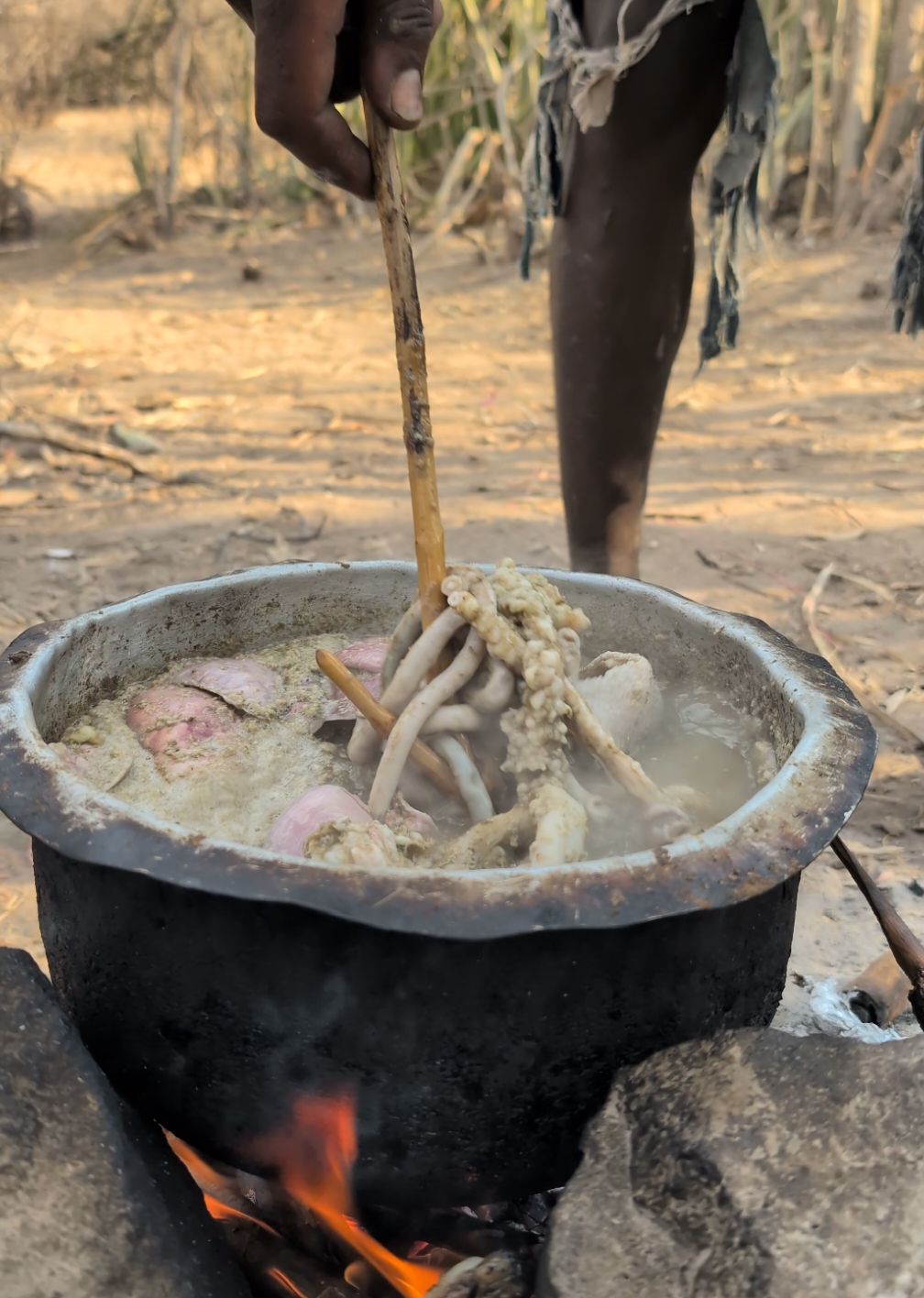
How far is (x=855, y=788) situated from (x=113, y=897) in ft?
2.47

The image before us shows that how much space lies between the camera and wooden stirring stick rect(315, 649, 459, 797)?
1.43m

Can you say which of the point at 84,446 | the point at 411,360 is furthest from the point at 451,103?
the point at 411,360

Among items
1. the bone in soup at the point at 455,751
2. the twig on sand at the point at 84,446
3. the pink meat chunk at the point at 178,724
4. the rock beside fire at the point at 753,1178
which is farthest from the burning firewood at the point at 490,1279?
the twig on sand at the point at 84,446

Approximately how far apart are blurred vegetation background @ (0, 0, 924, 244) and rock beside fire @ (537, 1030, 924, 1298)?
611 centimetres

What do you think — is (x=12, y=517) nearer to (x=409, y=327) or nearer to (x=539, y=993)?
(x=409, y=327)

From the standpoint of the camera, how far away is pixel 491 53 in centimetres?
663

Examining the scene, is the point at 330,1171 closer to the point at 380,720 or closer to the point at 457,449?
the point at 380,720

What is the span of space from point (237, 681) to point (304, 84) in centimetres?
78

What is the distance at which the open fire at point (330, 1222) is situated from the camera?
1.18m

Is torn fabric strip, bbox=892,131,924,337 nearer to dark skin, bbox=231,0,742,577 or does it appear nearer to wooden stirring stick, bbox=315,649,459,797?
dark skin, bbox=231,0,742,577

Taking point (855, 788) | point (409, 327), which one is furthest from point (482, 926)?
point (409, 327)

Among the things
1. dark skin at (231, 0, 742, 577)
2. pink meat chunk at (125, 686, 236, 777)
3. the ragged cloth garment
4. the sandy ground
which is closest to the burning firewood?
pink meat chunk at (125, 686, 236, 777)

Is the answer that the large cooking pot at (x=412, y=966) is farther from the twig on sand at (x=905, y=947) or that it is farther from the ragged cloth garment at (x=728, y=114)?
the ragged cloth garment at (x=728, y=114)

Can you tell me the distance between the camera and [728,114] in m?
2.21
